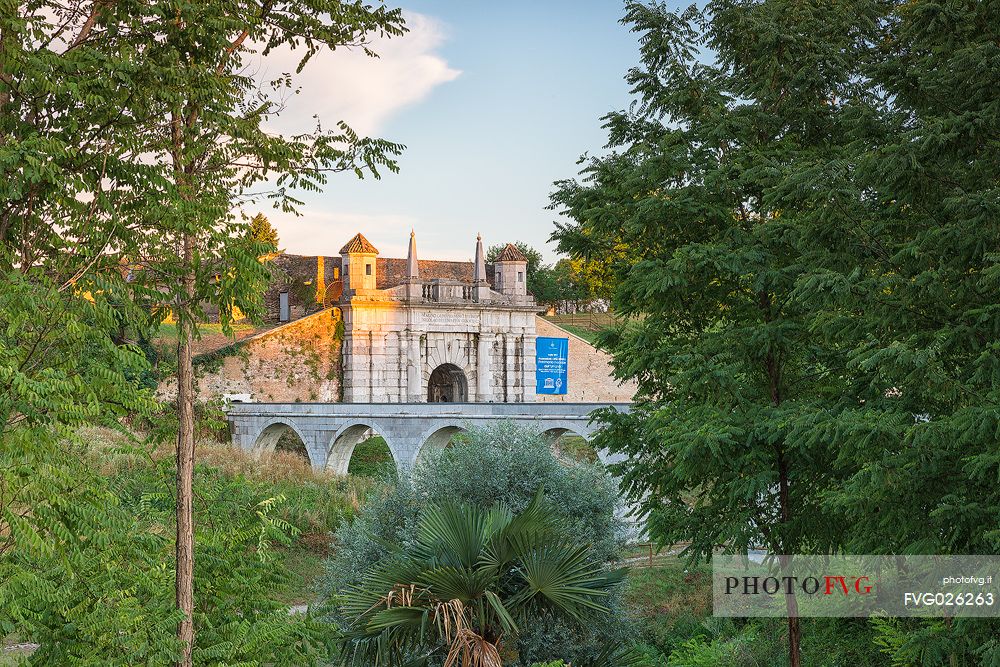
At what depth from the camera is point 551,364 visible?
4291 centimetres

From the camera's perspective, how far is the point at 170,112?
21.1ft

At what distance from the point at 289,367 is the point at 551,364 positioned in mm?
11904

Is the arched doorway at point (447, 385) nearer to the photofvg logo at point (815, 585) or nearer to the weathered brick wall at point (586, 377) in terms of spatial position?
the weathered brick wall at point (586, 377)

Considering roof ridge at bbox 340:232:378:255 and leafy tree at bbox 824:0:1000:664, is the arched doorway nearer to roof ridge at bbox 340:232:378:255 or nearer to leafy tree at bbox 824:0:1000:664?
roof ridge at bbox 340:232:378:255

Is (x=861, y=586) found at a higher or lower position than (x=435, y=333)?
lower

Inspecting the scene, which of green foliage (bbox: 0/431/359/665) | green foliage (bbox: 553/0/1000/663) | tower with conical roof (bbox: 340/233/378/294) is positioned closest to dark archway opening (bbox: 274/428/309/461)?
tower with conical roof (bbox: 340/233/378/294)

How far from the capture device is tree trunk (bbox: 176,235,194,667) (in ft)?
20.3

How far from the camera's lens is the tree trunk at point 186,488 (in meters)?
6.20

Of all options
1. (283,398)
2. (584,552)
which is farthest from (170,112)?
(283,398)

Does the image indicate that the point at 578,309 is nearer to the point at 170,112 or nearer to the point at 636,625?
the point at 636,625

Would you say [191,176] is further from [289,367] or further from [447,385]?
[447,385]

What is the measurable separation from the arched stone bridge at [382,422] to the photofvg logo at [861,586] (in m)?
9.40

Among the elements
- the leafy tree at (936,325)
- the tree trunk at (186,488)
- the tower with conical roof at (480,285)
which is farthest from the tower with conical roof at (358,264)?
the tree trunk at (186,488)

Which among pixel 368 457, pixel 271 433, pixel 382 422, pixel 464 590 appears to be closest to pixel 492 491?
pixel 464 590
